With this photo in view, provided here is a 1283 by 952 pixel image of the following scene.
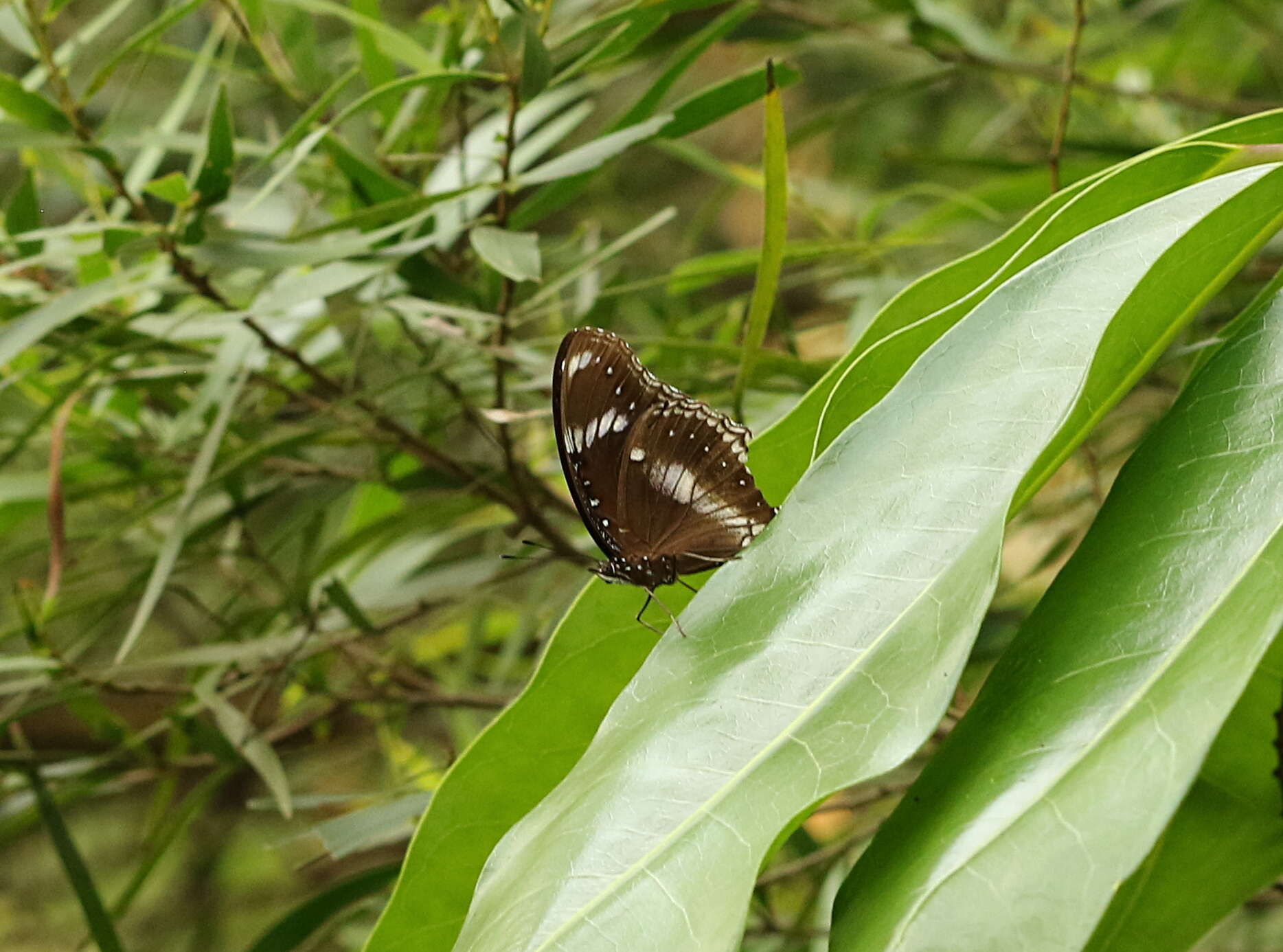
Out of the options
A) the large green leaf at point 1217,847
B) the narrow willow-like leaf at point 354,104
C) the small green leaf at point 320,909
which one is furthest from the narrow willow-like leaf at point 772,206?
the small green leaf at point 320,909

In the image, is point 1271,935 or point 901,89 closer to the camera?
point 901,89

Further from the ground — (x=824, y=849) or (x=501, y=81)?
(x=501, y=81)

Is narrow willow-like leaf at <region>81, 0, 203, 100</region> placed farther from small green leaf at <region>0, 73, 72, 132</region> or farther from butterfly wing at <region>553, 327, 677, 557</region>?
butterfly wing at <region>553, 327, 677, 557</region>

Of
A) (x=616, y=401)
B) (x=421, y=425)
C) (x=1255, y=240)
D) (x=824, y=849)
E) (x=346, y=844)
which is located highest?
(x=1255, y=240)

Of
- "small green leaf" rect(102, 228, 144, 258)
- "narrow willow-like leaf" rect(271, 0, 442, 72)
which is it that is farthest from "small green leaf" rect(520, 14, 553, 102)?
"small green leaf" rect(102, 228, 144, 258)

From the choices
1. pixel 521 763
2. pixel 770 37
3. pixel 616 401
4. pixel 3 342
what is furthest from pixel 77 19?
pixel 521 763

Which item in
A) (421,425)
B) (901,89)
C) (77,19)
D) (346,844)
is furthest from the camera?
(77,19)

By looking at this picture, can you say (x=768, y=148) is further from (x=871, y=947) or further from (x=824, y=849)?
(x=824, y=849)

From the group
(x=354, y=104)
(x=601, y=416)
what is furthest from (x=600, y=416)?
(x=354, y=104)
